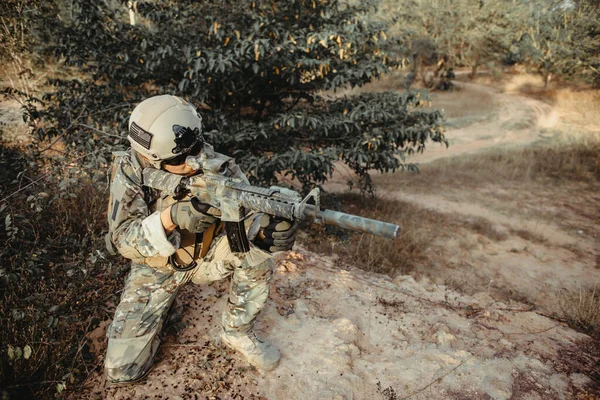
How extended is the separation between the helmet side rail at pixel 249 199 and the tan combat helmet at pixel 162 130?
0.14 meters

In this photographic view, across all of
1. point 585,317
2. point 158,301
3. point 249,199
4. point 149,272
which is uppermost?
point 249,199

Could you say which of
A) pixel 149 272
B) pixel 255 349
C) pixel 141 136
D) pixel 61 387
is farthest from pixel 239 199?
pixel 61 387

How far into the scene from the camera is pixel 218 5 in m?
4.77

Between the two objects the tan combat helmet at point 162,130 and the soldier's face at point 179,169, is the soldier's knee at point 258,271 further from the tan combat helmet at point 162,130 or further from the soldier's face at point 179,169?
the tan combat helmet at point 162,130

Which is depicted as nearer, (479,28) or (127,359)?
(127,359)

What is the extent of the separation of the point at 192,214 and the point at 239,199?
317mm

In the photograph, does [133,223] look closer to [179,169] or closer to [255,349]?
[179,169]

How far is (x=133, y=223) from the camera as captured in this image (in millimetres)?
2373

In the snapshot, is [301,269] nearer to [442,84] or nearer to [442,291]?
[442,291]

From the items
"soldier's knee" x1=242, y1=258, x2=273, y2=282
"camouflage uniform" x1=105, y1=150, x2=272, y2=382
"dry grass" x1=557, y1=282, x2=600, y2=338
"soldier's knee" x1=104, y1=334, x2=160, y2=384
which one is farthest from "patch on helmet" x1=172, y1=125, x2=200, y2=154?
"dry grass" x1=557, y1=282, x2=600, y2=338

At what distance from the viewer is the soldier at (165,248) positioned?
89.1 inches

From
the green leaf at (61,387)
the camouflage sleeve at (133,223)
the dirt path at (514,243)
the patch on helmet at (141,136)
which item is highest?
the patch on helmet at (141,136)

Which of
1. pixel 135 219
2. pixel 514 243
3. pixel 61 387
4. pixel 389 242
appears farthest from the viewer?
pixel 514 243

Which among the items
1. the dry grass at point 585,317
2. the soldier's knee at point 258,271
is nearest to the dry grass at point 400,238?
the dry grass at point 585,317
